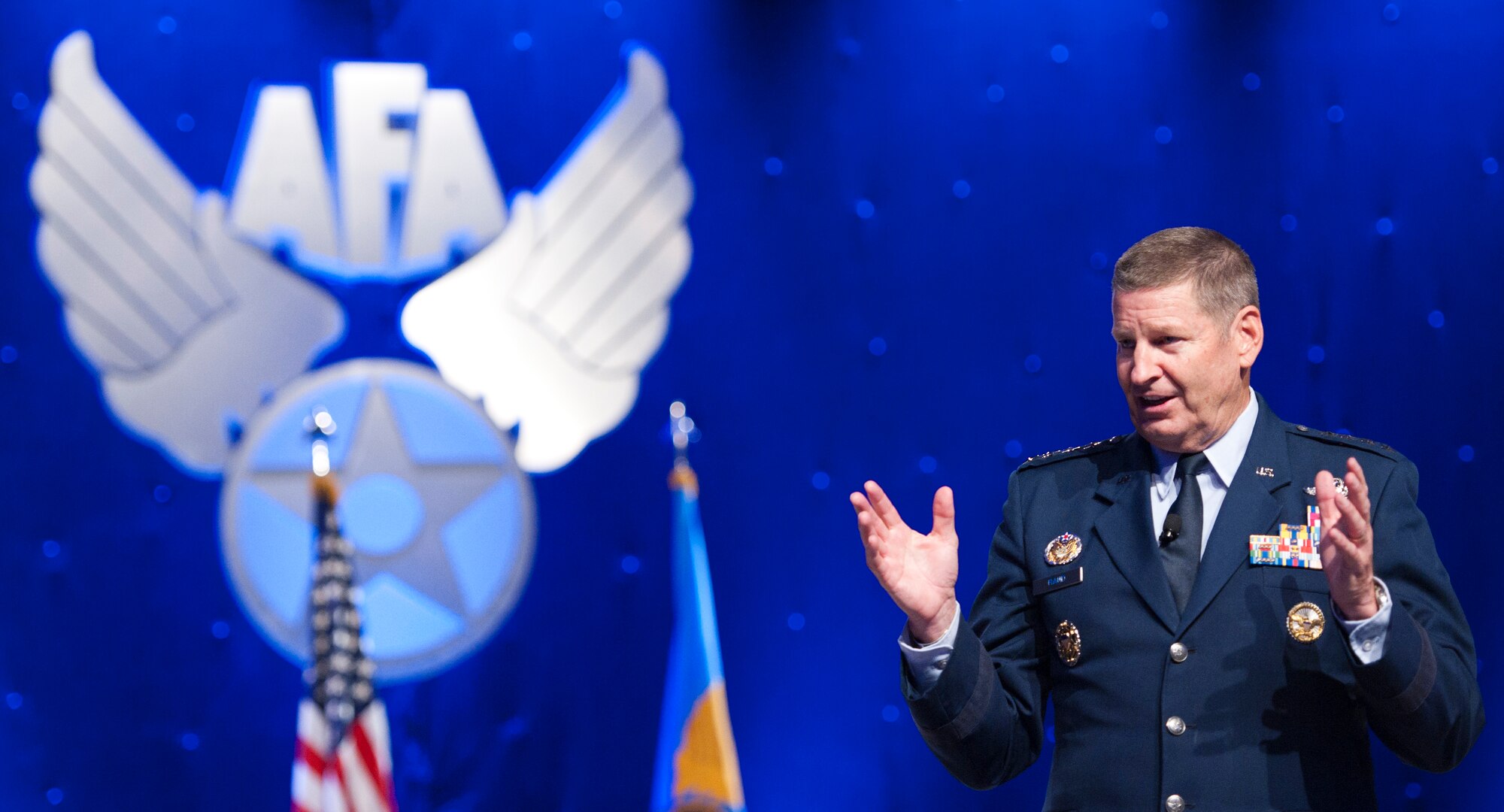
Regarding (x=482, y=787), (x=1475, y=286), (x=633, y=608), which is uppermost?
(x=1475, y=286)

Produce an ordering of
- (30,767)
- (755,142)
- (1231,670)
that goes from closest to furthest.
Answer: (1231,670) → (30,767) → (755,142)

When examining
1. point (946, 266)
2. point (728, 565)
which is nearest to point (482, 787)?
point (728, 565)

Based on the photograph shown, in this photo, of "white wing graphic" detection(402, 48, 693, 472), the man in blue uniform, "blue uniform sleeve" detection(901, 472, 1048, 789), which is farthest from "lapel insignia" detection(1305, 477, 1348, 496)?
"white wing graphic" detection(402, 48, 693, 472)

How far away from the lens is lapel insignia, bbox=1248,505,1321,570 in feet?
5.02

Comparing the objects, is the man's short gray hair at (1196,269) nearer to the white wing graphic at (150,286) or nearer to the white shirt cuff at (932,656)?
the white shirt cuff at (932,656)

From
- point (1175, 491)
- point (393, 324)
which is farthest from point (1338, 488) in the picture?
point (393, 324)

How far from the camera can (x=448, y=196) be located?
11.2ft

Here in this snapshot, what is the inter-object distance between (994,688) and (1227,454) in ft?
1.29

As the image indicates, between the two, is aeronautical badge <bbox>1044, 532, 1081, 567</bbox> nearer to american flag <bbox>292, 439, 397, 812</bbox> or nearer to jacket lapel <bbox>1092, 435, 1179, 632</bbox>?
jacket lapel <bbox>1092, 435, 1179, 632</bbox>

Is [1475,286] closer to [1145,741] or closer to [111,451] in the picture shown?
[1145,741]

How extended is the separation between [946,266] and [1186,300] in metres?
1.89

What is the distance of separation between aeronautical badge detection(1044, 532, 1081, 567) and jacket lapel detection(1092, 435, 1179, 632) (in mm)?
29

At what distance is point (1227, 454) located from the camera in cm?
162

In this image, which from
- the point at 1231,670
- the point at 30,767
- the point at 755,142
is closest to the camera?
the point at 1231,670
